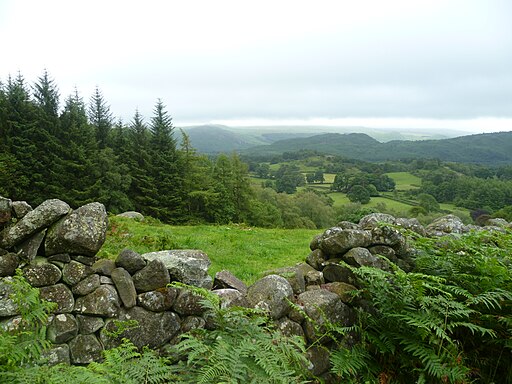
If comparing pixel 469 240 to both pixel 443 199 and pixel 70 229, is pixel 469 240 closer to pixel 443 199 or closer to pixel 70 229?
pixel 70 229

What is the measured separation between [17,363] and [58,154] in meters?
40.2

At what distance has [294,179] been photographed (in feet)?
387

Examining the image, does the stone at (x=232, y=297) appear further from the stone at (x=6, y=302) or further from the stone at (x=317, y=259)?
the stone at (x=6, y=302)

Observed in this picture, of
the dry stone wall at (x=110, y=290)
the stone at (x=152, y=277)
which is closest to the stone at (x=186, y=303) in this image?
the dry stone wall at (x=110, y=290)

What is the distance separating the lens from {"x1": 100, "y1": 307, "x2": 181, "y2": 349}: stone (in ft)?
14.6

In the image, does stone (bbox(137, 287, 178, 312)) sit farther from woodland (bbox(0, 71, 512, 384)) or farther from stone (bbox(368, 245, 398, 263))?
stone (bbox(368, 245, 398, 263))

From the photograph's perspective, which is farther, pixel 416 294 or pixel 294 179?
pixel 294 179

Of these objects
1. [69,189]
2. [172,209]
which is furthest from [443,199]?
[69,189]

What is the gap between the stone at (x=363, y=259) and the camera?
5.52 metres

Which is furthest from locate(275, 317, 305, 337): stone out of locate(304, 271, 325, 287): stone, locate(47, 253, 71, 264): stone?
locate(47, 253, 71, 264): stone

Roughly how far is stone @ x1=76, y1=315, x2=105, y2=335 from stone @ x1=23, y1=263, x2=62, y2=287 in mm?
645

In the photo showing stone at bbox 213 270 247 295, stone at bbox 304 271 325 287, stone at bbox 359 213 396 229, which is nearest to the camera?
stone at bbox 213 270 247 295

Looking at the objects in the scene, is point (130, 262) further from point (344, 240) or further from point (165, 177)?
point (165, 177)

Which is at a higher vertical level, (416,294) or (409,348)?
(416,294)
